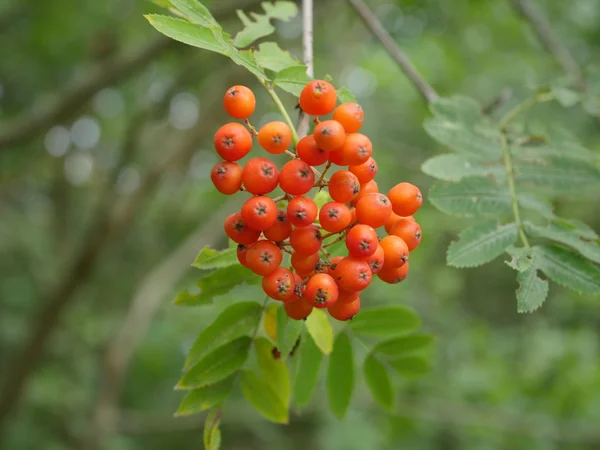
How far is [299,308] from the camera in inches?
58.2

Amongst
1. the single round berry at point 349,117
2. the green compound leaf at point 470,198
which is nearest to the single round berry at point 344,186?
the single round berry at point 349,117

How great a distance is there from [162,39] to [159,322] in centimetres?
403

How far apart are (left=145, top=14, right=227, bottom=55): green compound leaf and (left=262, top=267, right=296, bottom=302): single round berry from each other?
Result: 21.0 inches

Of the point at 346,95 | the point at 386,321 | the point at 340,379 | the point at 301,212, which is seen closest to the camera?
the point at 301,212

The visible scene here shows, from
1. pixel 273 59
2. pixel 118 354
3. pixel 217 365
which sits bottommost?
pixel 118 354

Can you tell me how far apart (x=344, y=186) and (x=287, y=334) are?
513mm

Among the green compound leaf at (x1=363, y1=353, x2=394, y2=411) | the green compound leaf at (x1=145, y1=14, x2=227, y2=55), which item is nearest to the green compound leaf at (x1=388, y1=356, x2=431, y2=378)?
the green compound leaf at (x1=363, y1=353, x2=394, y2=411)

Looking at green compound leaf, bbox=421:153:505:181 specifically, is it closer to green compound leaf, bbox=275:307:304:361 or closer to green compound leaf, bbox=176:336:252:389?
green compound leaf, bbox=275:307:304:361

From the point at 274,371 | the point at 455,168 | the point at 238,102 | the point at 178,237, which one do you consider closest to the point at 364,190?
the point at 238,102

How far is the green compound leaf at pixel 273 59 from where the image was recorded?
5.29 feet

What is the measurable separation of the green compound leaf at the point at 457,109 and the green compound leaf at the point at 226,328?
3.12ft

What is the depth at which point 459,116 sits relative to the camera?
217 cm

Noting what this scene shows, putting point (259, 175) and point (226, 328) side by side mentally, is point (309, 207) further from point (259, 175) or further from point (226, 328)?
point (226, 328)

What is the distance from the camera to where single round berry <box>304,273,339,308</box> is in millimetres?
1370
